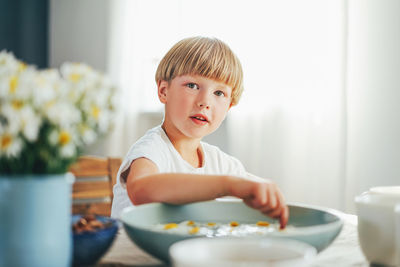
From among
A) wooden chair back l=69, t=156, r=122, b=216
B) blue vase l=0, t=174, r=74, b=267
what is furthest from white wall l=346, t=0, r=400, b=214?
blue vase l=0, t=174, r=74, b=267

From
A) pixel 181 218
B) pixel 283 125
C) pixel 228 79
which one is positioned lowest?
pixel 283 125

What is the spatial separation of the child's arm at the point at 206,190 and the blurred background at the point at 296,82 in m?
1.37

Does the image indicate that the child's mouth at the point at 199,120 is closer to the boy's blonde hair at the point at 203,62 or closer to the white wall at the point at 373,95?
the boy's blonde hair at the point at 203,62

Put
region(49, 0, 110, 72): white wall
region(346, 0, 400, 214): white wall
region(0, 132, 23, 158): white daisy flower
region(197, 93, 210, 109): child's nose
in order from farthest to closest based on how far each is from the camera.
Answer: region(49, 0, 110, 72): white wall → region(346, 0, 400, 214): white wall → region(197, 93, 210, 109): child's nose → region(0, 132, 23, 158): white daisy flower

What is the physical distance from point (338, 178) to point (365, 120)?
345mm

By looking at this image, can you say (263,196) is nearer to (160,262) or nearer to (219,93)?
(160,262)

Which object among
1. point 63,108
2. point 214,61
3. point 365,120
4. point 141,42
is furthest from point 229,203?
point 141,42

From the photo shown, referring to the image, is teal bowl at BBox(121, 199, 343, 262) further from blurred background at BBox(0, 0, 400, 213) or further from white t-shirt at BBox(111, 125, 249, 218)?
blurred background at BBox(0, 0, 400, 213)

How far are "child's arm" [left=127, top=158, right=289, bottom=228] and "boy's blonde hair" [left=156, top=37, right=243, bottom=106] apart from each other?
49 centimetres

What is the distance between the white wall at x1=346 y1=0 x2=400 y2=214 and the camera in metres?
2.27

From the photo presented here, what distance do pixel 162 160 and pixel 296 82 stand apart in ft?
5.08

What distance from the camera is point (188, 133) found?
1299 mm

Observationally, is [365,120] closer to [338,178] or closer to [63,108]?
[338,178]

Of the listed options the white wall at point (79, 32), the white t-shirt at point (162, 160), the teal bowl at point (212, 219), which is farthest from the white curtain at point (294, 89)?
the teal bowl at point (212, 219)
